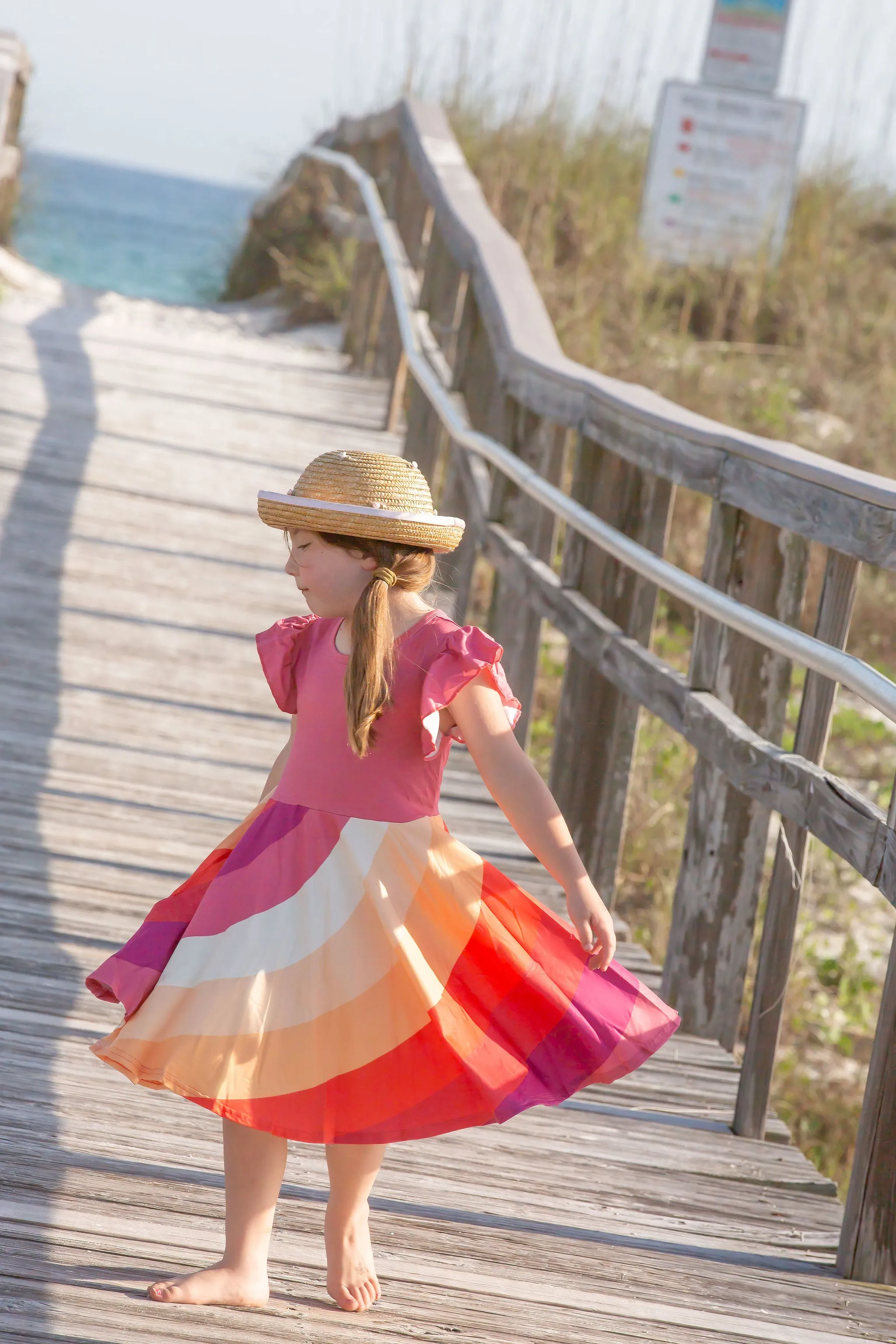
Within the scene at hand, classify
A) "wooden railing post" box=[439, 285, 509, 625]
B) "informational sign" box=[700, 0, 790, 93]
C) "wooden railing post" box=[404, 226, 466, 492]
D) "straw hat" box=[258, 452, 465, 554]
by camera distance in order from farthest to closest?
"informational sign" box=[700, 0, 790, 93]
"wooden railing post" box=[404, 226, 466, 492]
"wooden railing post" box=[439, 285, 509, 625]
"straw hat" box=[258, 452, 465, 554]

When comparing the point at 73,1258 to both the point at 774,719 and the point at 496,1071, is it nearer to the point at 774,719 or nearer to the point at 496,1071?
the point at 496,1071

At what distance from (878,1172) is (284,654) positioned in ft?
3.33

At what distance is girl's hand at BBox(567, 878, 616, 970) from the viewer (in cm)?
170

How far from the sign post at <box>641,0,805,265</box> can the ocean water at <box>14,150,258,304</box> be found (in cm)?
413

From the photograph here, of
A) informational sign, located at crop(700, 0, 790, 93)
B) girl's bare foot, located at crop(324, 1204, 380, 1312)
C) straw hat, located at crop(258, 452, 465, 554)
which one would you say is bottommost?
girl's bare foot, located at crop(324, 1204, 380, 1312)

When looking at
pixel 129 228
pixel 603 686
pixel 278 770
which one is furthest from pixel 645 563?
pixel 129 228

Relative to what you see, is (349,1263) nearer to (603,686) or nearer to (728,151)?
(603,686)

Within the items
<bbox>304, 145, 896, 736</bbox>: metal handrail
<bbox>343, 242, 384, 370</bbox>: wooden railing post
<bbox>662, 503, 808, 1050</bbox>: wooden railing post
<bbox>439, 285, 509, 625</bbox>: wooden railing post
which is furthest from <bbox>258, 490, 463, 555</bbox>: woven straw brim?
<bbox>343, 242, 384, 370</bbox>: wooden railing post

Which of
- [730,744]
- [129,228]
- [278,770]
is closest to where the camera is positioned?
[278,770]

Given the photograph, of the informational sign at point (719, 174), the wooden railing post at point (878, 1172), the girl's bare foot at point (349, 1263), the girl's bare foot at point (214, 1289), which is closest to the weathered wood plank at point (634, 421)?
the wooden railing post at point (878, 1172)

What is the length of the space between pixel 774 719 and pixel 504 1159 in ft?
3.19

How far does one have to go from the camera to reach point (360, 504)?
5.72ft

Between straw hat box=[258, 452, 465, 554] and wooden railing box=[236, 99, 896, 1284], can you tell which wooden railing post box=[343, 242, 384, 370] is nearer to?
wooden railing box=[236, 99, 896, 1284]

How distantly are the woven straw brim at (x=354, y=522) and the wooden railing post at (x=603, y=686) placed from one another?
1603 mm
